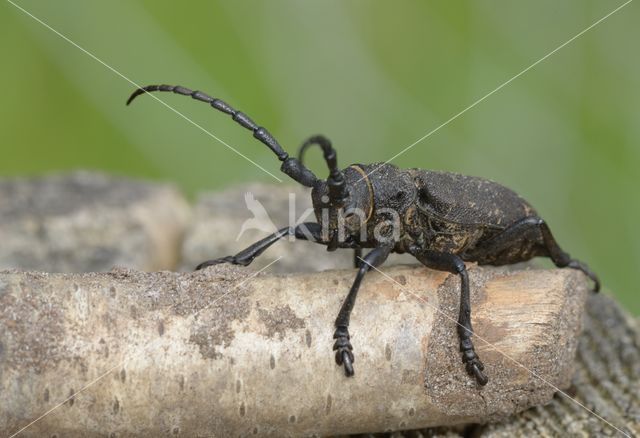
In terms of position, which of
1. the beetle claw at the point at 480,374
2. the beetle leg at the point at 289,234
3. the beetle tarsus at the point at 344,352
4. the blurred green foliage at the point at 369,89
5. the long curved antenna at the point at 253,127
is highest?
the blurred green foliage at the point at 369,89

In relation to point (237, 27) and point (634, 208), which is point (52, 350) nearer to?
point (237, 27)

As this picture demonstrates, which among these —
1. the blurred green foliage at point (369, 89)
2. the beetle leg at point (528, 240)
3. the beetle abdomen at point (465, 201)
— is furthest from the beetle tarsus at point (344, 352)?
the blurred green foliage at point (369, 89)

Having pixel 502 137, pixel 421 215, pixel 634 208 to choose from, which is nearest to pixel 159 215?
pixel 421 215

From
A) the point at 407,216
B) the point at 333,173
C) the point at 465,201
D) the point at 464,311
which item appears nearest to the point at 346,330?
the point at 464,311

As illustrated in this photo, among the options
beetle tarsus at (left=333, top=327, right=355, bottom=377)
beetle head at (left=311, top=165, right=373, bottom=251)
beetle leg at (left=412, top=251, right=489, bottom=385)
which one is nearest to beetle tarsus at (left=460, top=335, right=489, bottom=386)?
beetle leg at (left=412, top=251, right=489, bottom=385)

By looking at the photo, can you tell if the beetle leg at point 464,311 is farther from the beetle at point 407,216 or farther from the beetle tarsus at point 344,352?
the beetle tarsus at point 344,352
